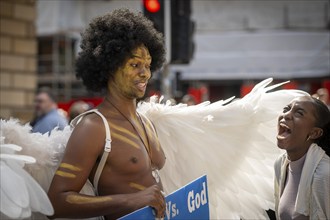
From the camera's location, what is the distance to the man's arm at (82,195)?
9.22ft

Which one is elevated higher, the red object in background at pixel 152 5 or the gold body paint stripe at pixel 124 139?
the red object in background at pixel 152 5

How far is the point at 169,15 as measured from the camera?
8.00 metres

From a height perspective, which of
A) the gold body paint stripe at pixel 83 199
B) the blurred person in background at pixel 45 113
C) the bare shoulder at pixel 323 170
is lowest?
the blurred person in background at pixel 45 113

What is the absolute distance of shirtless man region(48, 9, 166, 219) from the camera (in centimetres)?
284

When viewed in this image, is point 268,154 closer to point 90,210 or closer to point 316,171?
point 316,171

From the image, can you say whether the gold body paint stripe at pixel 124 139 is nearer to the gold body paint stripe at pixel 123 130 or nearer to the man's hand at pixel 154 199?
the gold body paint stripe at pixel 123 130

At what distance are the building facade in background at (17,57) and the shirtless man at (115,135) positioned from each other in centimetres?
597

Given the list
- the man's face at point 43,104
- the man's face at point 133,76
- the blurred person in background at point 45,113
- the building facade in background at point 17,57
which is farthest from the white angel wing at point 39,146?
the building facade in background at point 17,57

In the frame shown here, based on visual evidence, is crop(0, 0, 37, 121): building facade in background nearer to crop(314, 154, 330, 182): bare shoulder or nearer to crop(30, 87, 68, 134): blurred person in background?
crop(30, 87, 68, 134): blurred person in background

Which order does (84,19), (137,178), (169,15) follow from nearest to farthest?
(137,178) → (169,15) → (84,19)

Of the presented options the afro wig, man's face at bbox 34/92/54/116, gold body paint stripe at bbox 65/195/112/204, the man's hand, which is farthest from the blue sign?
man's face at bbox 34/92/54/116

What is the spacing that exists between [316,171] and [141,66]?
1.03m

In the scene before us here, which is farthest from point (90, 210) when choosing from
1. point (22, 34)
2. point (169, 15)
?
point (22, 34)

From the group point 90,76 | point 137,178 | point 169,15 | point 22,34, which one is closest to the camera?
point 137,178
